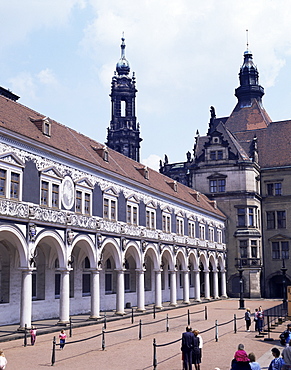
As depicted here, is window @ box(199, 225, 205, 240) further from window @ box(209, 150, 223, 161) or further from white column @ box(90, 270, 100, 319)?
white column @ box(90, 270, 100, 319)

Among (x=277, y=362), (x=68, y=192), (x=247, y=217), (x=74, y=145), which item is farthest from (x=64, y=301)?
(x=247, y=217)

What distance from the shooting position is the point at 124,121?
9519 cm

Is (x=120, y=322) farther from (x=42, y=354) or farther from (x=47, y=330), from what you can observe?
(x=42, y=354)

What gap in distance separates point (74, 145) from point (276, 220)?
37868 mm

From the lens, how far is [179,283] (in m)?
54.8

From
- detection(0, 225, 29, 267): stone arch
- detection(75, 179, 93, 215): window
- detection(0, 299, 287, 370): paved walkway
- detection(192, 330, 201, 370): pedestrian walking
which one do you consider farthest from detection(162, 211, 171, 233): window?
detection(192, 330, 201, 370): pedestrian walking

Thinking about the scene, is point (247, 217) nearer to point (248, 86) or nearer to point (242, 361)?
point (248, 86)

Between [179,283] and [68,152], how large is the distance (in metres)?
29.6

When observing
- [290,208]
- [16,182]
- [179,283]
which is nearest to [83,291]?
[16,182]

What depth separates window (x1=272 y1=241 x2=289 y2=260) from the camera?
6194 centimetres

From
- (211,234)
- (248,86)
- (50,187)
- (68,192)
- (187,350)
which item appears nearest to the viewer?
(187,350)

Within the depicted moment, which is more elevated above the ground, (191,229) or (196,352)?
(191,229)

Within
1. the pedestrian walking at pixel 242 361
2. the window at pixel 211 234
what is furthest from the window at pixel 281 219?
the pedestrian walking at pixel 242 361

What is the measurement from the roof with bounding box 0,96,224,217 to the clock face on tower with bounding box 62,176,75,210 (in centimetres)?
163
